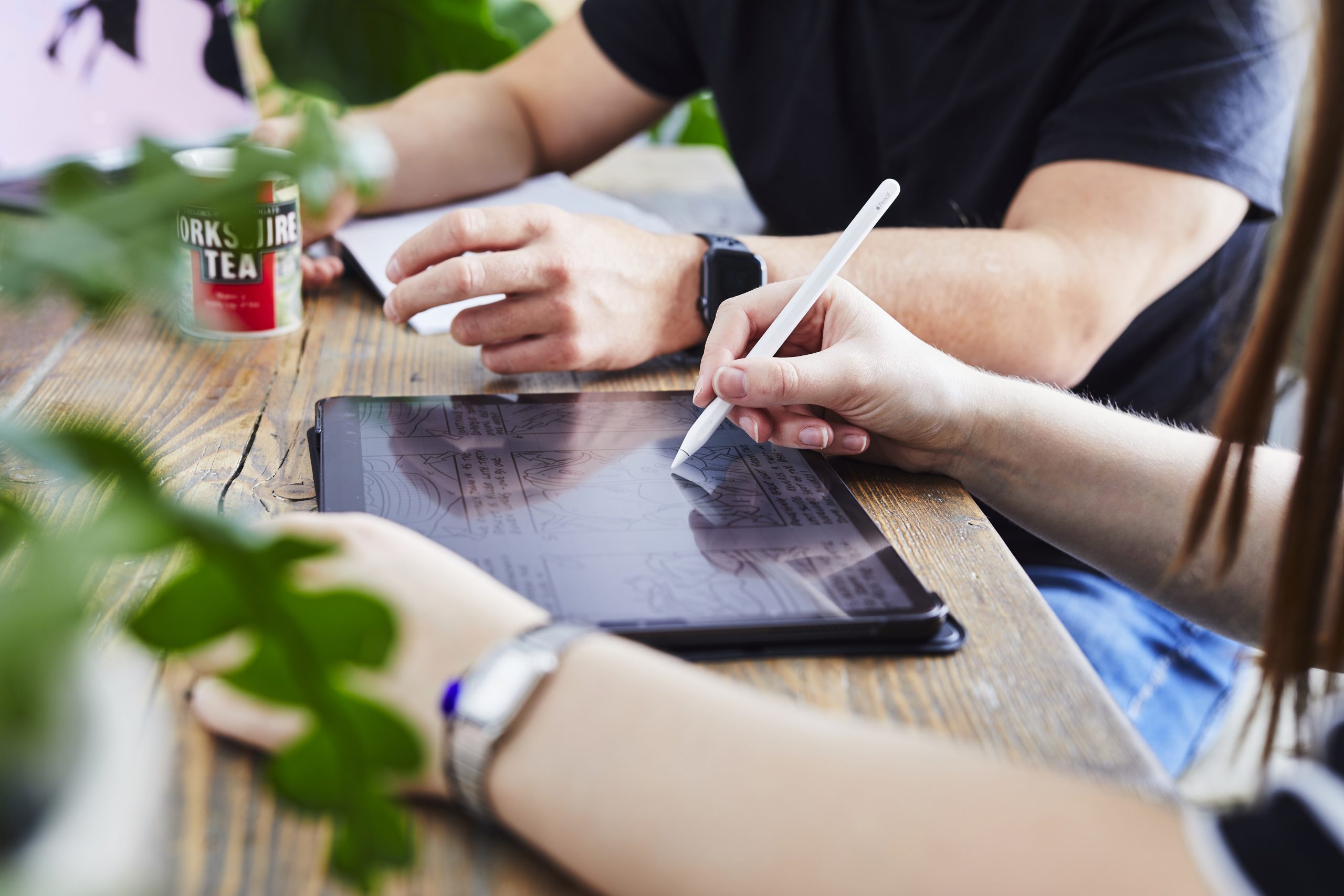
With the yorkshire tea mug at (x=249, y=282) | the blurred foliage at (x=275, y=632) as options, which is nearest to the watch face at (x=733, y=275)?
the yorkshire tea mug at (x=249, y=282)

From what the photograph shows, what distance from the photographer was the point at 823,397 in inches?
25.9

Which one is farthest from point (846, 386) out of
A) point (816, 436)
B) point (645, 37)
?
point (645, 37)

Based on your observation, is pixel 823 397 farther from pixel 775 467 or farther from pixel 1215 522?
pixel 1215 522

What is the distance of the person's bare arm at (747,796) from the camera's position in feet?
1.15

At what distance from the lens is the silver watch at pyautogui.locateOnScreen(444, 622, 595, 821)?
0.38m

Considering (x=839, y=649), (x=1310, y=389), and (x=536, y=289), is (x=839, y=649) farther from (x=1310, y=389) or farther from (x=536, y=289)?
(x=536, y=289)

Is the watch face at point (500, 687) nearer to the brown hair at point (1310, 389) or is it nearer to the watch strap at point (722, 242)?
the brown hair at point (1310, 389)

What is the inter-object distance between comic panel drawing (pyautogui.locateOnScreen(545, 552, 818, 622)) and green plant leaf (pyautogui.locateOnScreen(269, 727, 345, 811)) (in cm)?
30

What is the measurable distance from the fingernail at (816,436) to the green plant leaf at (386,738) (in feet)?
1.63

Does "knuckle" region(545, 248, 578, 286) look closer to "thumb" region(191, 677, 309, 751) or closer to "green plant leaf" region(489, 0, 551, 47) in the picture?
"thumb" region(191, 677, 309, 751)

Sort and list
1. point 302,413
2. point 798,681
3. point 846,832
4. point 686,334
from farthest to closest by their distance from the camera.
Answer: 1. point 686,334
2. point 302,413
3. point 798,681
4. point 846,832

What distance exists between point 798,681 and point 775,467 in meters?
0.22

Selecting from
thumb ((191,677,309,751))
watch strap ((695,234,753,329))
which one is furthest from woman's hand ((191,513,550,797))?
watch strap ((695,234,753,329))

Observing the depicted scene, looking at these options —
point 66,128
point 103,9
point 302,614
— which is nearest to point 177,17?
point 66,128
